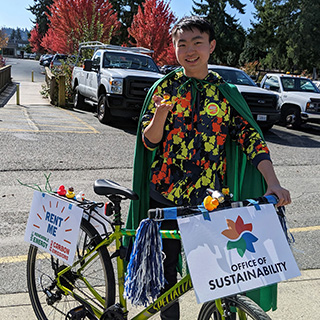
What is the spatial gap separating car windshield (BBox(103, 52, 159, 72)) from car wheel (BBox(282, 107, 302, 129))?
4.63 meters

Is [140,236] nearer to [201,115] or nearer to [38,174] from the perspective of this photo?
[201,115]

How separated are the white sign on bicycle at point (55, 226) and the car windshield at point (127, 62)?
33.3 ft

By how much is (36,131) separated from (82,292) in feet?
26.1

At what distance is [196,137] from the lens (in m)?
2.40

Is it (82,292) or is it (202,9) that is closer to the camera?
(82,292)

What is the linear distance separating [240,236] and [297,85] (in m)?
13.9

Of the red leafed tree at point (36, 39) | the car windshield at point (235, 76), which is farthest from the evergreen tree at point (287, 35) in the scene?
the red leafed tree at point (36, 39)

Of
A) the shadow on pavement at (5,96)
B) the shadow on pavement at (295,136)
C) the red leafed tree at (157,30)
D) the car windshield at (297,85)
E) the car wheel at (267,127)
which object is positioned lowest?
the shadow on pavement at (5,96)

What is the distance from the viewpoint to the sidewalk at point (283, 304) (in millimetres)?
3094

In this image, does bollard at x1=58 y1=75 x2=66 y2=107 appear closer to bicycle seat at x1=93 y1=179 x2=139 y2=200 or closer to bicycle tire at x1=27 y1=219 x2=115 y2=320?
bicycle tire at x1=27 y1=219 x2=115 y2=320

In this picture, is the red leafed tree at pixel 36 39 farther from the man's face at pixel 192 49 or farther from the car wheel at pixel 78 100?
the man's face at pixel 192 49

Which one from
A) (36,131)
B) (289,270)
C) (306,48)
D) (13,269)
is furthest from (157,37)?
(289,270)

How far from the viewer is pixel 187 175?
243cm

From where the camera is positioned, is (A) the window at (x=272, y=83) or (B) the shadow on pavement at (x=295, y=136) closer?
(B) the shadow on pavement at (x=295, y=136)
